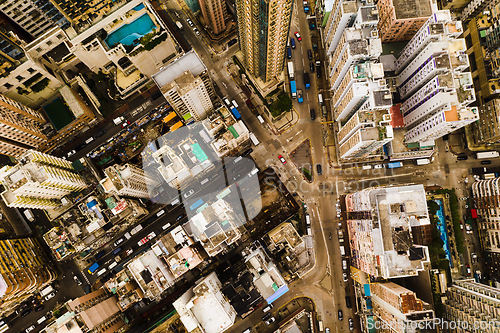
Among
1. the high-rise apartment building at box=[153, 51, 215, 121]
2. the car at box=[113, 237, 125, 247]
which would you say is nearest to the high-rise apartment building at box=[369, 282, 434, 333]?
the high-rise apartment building at box=[153, 51, 215, 121]

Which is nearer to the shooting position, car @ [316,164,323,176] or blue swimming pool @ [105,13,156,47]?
blue swimming pool @ [105,13,156,47]

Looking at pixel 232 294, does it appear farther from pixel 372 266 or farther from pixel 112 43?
pixel 112 43

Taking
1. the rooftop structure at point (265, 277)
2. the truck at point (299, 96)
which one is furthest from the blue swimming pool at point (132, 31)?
the rooftop structure at point (265, 277)

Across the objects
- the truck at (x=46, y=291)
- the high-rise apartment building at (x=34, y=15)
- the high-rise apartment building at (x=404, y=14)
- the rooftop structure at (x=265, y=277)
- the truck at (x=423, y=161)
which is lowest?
the rooftop structure at (x=265, y=277)

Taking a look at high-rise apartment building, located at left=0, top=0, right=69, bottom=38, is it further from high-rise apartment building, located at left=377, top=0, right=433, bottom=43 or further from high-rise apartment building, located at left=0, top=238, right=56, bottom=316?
high-rise apartment building, located at left=377, top=0, right=433, bottom=43

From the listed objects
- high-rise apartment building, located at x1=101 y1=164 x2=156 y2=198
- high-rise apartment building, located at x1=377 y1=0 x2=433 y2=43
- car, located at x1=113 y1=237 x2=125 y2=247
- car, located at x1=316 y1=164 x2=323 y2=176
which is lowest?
car, located at x1=316 y1=164 x2=323 y2=176

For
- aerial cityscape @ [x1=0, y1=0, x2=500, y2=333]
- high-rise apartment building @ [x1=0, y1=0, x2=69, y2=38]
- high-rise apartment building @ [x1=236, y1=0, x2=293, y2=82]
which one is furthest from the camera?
high-rise apartment building @ [x1=0, y1=0, x2=69, y2=38]

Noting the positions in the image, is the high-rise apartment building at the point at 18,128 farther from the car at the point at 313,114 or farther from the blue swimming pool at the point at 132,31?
the car at the point at 313,114
